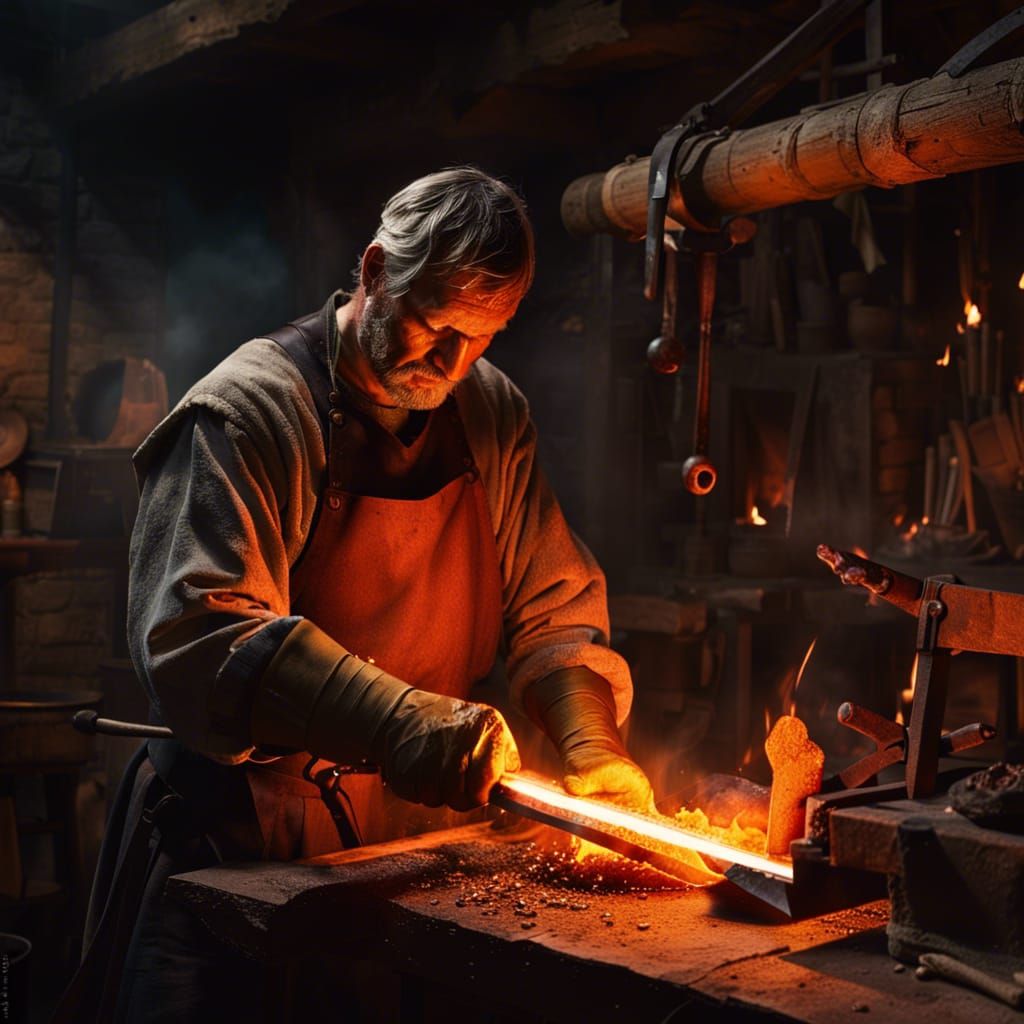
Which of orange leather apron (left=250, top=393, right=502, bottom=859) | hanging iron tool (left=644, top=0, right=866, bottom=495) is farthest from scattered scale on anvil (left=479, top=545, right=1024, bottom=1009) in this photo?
hanging iron tool (left=644, top=0, right=866, bottom=495)

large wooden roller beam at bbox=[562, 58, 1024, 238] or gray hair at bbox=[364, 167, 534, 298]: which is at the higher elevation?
large wooden roller beam at bbox=[562, 58, 1024, 238]

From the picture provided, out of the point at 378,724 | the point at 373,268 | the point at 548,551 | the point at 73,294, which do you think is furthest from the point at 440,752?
the point at 73,294

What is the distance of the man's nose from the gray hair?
0.15m

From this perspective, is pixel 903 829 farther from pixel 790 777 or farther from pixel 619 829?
pixel 619 829

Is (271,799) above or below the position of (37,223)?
below

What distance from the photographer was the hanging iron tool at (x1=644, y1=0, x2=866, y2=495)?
3.45m

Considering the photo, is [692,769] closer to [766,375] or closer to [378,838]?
[766,375]

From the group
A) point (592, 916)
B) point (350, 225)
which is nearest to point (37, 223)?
point (350, 225)

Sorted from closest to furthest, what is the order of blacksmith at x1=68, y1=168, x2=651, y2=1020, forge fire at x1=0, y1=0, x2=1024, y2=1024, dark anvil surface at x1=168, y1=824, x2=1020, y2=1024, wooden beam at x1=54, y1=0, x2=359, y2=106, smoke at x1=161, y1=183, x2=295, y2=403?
1. dark anvil surface at x1=168, y1=824, x2=1020, y2=1024
2. forge fire at x1=0, y1=0, x2=1024, y2=1024
3. blacksmith at x1=68, y1=168, x2=651, y2=1020
4. wooden beam at x1=54, y1=0, x2=359, y2=106
5. smoke at x1=161, y1=183, x2=295, y2=403

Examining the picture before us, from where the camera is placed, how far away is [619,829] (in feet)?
8.89

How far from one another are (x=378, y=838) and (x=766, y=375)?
4.62 meters

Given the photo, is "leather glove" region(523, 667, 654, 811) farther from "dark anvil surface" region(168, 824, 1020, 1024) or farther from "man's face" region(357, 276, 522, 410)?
"man's face" region(357, 276, 522, 410)

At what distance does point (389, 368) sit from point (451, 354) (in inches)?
5.4

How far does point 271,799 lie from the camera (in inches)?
118
